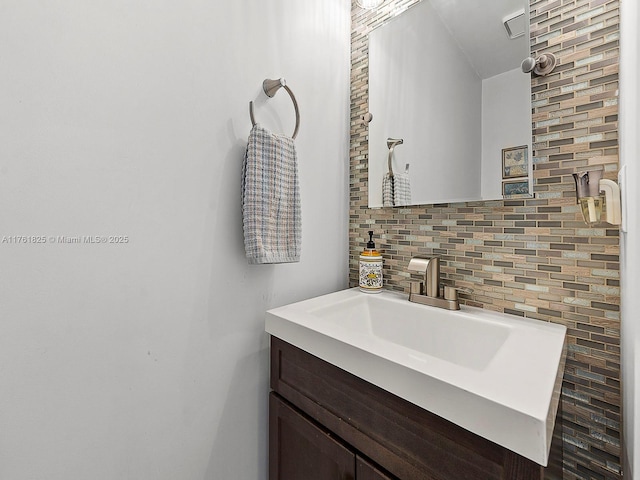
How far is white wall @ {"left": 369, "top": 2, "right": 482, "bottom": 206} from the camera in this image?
39.2 inches

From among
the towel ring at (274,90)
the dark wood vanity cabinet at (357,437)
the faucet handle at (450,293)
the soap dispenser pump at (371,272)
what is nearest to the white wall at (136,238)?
the towel ring at (274,90)

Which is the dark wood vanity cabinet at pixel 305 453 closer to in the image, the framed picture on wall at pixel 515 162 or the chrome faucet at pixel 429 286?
the chrome faucet at pixel 429 286

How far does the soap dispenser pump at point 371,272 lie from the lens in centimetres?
120

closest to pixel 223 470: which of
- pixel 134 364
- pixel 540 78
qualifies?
pixel 134 364

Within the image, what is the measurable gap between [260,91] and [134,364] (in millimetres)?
874

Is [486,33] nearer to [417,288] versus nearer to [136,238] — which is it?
[417,288]

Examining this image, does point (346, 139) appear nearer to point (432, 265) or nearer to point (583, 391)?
point (432, 265)

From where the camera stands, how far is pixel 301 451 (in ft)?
2.81

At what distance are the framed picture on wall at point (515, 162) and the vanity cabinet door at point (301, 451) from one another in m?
0.84

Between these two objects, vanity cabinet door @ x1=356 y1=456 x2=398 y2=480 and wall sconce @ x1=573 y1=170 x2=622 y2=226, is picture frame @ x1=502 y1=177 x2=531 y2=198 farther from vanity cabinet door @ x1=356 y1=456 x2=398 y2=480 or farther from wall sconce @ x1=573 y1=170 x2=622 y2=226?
vanity cabinet door @ x1=356 y1=456 x2=398 y2=480

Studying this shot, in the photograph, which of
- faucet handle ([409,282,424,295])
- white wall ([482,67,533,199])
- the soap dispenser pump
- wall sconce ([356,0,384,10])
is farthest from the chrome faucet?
wall sconce ([356,0,384,10])

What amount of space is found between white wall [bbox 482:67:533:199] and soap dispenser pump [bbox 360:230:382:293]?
43 cm

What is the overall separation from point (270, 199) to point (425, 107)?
0.65 m

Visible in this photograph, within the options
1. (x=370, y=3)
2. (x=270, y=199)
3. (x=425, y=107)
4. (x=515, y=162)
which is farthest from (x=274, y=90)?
(x=515, y=162)
